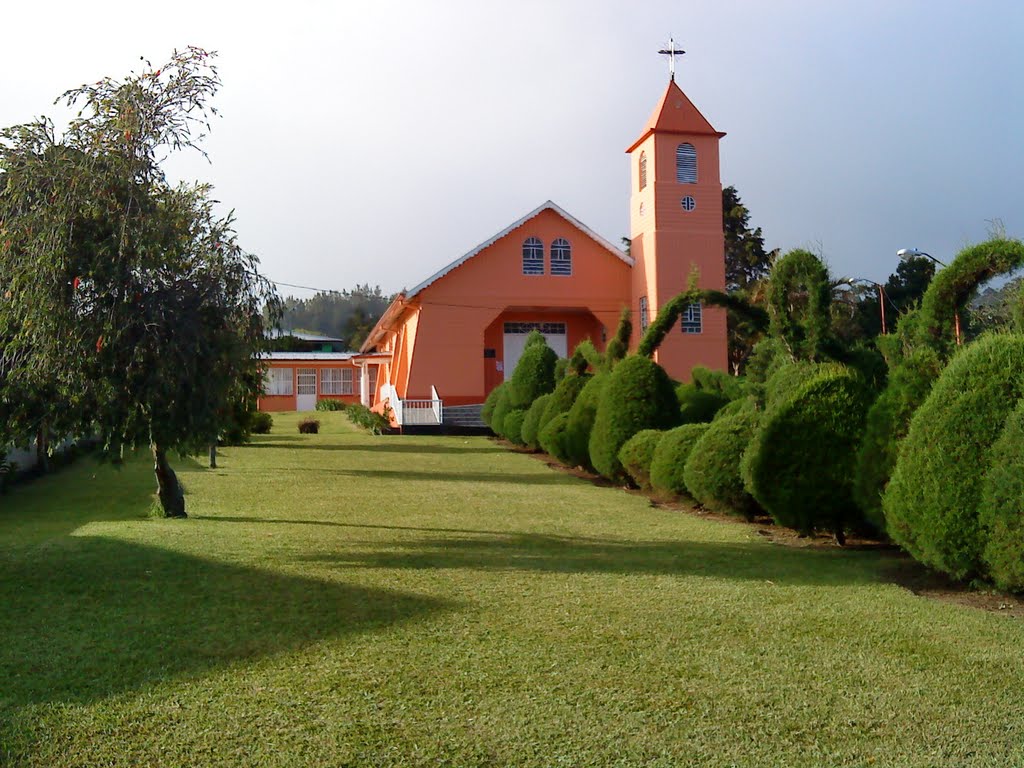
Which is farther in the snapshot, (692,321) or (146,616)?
(692,321)

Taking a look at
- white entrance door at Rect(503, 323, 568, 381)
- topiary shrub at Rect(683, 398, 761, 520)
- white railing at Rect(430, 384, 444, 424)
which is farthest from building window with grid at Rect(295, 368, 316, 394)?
topiary shrub at Rect(683, 398, 761, 520)

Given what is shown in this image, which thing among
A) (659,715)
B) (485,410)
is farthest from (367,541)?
(485,410)

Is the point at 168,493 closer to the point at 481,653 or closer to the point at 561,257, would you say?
the point at 481,653

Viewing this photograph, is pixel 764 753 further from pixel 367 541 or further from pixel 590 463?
pixel 590 463

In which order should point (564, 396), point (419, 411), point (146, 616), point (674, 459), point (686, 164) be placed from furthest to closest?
point (686, 164)
point (419, 411)
point (564, 396)
point (674, 459)
point (146, 616)

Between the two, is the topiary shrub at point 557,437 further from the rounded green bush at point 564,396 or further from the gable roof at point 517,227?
the gable roof at point 517,227

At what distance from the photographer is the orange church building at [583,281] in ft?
98.3

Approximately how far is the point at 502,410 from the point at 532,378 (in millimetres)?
1534

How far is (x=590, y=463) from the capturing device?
54.8 feet

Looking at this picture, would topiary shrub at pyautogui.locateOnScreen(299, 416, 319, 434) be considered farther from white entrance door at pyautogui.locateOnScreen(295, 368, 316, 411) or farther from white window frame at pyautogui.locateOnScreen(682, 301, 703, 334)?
white entrance door at pyautogui.locateOnScreen(295, 368, 316, 411)

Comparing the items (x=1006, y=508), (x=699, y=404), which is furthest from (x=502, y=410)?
(x=1006, y=508)

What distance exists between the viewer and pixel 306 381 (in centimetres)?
4650

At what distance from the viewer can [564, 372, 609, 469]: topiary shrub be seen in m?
16.5

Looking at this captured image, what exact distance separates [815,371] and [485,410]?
18.0 metres
